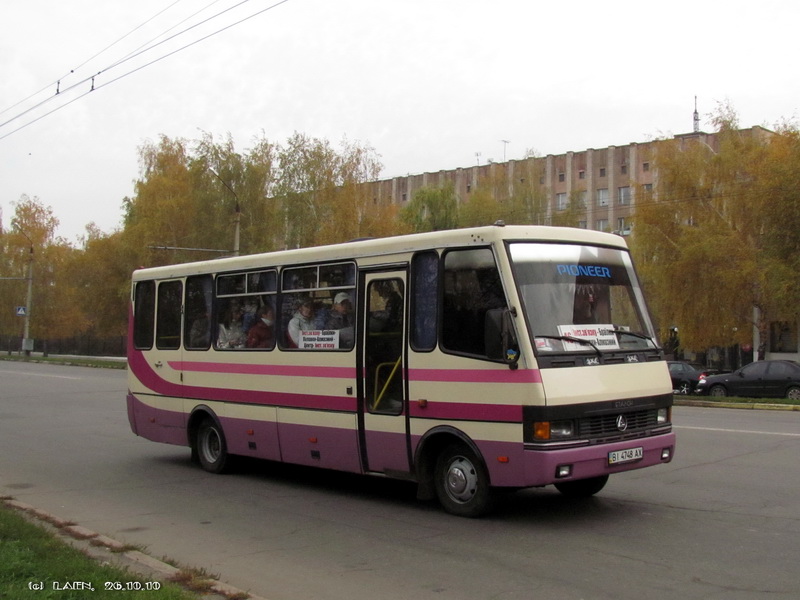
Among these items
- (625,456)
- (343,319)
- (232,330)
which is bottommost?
(625,456)

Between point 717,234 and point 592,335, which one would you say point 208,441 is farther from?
point 717,234

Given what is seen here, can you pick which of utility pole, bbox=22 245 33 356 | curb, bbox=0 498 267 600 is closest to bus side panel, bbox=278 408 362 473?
curb, bbox=0 498 267 600

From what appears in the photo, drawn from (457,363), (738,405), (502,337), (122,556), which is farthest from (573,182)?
(122,556)

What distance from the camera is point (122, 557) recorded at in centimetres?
704

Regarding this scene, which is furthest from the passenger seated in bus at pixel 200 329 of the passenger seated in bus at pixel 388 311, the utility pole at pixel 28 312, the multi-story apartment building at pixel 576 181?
the utility pole at pixel 28 312

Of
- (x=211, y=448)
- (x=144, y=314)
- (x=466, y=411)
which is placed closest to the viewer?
(x=466, y=411)

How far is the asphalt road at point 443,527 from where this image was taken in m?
6.41

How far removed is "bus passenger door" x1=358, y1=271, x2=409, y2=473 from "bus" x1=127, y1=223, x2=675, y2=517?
0.02 m

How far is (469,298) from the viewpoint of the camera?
859cm

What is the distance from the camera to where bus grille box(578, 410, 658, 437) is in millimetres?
8062

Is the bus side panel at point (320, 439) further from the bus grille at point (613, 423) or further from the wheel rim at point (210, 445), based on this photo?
the bus grille at point (613, 423)

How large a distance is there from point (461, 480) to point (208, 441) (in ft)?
16.3

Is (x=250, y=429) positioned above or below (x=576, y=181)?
below

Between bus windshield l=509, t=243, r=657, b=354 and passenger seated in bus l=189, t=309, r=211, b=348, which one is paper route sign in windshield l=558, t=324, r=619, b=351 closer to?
bus windshield l=509, t=243, r=657, b=354
